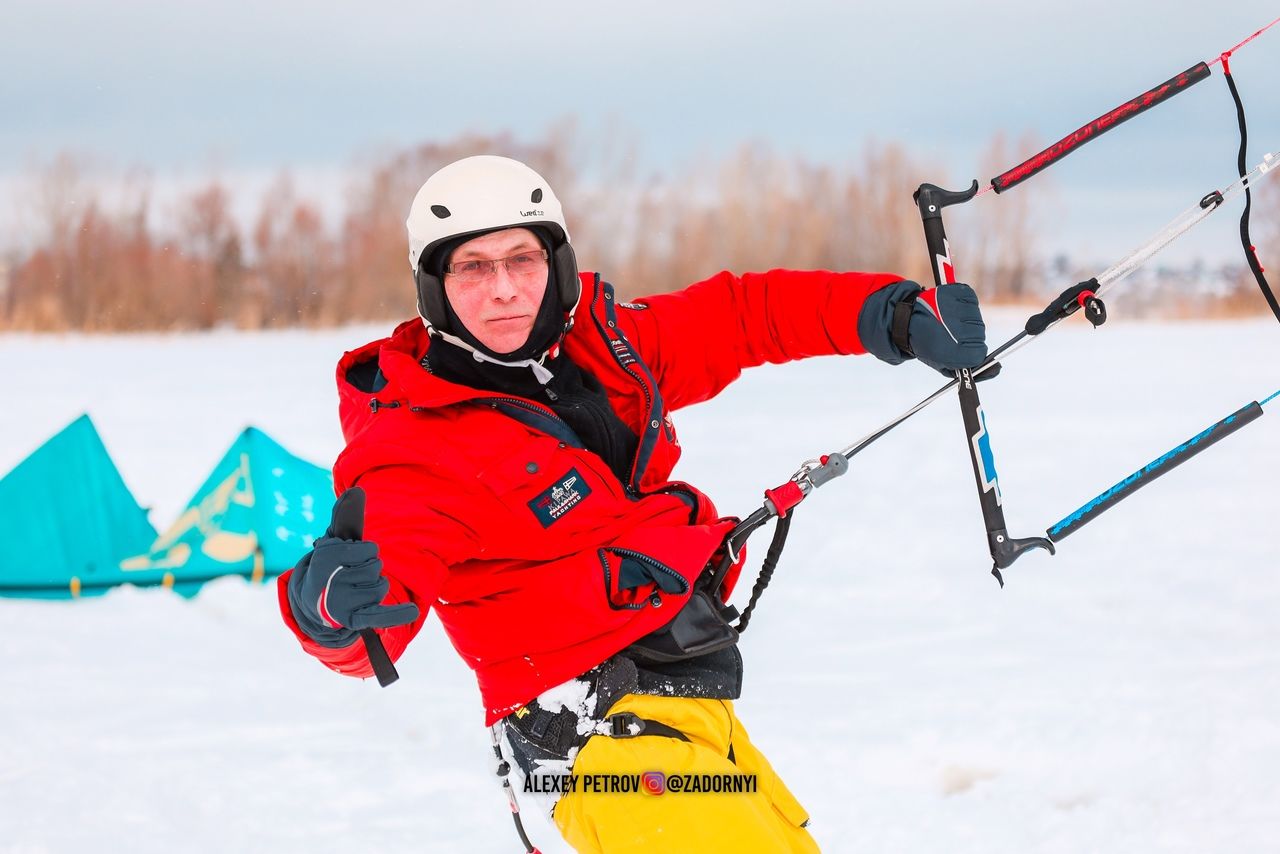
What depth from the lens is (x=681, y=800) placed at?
213 cm

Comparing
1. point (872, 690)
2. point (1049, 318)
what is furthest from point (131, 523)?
point (1049, 318)

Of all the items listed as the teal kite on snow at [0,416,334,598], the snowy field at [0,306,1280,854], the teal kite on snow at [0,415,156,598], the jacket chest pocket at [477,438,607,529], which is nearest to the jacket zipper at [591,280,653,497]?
the jacket chest pocket at [477,438,607,529]

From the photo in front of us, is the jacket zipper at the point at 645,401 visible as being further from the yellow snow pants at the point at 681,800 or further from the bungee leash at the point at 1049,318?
the yellow snow pants at the point at 681,800

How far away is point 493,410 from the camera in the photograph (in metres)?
2.23

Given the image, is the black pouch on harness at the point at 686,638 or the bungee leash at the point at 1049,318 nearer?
the black pouch on harness at the point at 686,638

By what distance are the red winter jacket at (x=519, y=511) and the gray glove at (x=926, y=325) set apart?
46 mm

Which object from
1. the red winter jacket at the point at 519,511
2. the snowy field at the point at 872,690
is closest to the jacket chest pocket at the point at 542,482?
the red winter jacket at the point at 519,511

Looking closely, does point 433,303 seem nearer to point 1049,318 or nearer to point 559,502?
point 559,502

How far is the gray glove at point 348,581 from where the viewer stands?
1872 mm

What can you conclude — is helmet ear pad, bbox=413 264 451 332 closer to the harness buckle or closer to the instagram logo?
the harness buckle

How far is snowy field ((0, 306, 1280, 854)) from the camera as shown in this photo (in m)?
3.64

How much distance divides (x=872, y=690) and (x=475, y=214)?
2.88 metres

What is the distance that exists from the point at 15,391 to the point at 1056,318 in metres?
10.4

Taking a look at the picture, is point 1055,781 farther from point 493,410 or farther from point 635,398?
point 493,410
